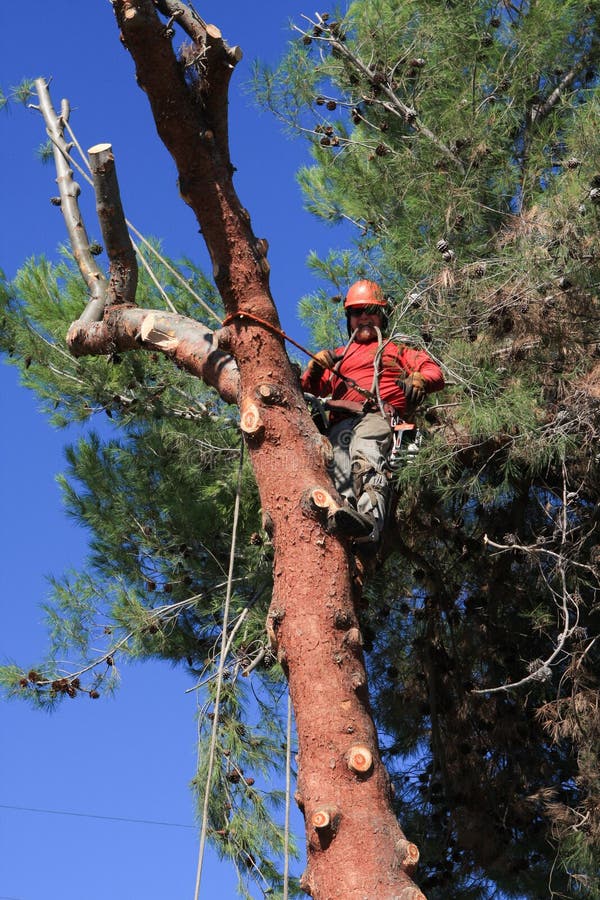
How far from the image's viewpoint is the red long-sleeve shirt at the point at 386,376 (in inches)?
171

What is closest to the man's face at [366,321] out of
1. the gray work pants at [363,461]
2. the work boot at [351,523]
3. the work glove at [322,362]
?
the work glove at [322,362]

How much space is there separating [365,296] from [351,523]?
61.6 inches

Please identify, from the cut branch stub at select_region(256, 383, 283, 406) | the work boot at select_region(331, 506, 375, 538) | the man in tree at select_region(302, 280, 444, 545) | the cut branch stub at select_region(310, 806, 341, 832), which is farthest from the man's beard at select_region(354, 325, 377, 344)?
the cut branch stub at select_region(310, 806, 341, 832)

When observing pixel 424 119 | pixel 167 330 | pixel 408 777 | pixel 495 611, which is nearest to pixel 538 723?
pixel 495 611

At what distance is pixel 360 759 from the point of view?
307cm

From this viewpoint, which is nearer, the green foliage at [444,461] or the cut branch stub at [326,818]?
the cut branch stub at [326,818]

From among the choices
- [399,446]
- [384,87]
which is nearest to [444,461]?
[399,446]

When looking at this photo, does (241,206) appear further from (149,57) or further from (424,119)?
(424,119)

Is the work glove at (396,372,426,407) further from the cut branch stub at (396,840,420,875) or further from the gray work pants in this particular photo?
the cut branch stub at (396,840,420,875)

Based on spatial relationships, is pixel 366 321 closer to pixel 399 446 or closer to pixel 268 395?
pixel 399 446

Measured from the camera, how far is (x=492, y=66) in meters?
5.77

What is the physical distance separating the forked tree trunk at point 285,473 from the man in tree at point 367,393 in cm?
27

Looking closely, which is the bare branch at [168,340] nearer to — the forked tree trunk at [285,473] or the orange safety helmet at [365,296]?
the forked tree trunk at [285,473]

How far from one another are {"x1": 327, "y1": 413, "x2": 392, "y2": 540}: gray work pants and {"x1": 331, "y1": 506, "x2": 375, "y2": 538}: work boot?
281mm
